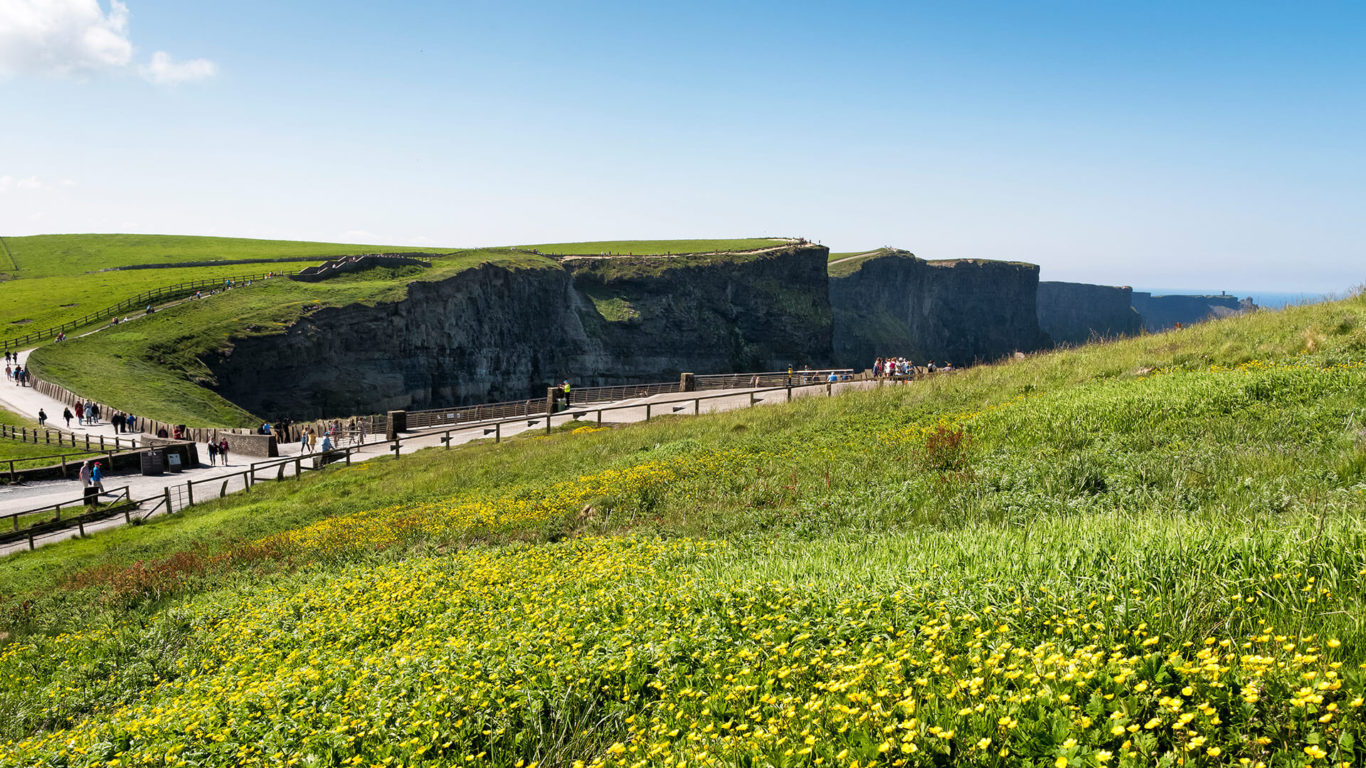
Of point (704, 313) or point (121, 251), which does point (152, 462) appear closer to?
point (704, 313)

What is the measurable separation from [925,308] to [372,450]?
170m

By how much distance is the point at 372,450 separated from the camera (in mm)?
35781

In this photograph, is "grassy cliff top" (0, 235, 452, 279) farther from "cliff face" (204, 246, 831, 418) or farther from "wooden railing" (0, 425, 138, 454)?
"wooden railing" (0, 425, 138, 454)

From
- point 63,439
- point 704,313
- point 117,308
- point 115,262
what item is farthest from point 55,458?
point 115,262

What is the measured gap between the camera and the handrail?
60.2 m

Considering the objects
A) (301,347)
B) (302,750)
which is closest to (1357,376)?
(302,750)

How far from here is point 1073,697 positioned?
3908 millimetres

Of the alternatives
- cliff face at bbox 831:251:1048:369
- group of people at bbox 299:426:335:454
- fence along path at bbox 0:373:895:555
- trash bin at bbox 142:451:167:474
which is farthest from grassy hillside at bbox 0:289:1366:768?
cliff face at bbox 831:251:1048:369

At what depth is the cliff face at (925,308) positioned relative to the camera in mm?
165250

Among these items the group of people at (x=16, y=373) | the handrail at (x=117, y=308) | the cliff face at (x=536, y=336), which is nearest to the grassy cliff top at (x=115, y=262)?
the handrail at (x=117, y=308)

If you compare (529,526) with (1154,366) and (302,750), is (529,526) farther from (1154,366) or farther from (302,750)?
(1154,366)

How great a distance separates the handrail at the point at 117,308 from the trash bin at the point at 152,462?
36446 mm

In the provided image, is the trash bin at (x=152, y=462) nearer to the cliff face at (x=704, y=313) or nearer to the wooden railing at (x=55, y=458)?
the wooden railing at (x=55, y=458)

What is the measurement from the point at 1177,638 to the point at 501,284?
307ft
